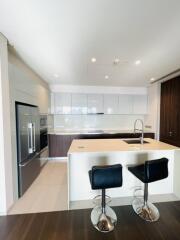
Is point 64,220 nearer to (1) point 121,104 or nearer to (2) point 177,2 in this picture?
(2) point 177,2

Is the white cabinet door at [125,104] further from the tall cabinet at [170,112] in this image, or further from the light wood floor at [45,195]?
the light wood floor at [45,195]

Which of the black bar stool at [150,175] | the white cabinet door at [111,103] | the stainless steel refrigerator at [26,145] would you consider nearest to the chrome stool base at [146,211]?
the black bar stool at [150,175]

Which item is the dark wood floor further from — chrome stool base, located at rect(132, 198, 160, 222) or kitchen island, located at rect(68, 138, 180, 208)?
kitchen island, located at rect(68, 138, 180, 208)

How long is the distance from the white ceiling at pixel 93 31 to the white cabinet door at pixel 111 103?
195 centimetres

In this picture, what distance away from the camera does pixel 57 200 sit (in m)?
2.32

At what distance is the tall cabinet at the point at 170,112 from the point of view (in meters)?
3.54

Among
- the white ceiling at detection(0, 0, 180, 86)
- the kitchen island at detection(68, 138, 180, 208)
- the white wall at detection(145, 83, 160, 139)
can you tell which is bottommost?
the kitchen island at detection(68, 138, 180, 208)

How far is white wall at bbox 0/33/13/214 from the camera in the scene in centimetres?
191

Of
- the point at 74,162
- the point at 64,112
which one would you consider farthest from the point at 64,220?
the point at 64,112

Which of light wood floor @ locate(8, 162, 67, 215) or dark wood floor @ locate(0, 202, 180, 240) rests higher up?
light wood floor @ locate(8, 162, 67, 215)

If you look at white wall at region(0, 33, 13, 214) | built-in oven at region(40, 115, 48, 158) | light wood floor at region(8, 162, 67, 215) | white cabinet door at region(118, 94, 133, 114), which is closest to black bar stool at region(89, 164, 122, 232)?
light wood floor at region(8, 162, 67, 215)

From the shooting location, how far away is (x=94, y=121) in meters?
5.12

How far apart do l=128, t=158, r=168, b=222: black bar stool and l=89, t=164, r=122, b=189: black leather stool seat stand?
387 mm

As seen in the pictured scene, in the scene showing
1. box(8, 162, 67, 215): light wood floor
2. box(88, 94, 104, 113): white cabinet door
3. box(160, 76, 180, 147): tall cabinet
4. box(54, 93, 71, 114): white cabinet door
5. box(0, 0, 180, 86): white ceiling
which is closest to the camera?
box(0, 0, 180, 86): white ceiling
